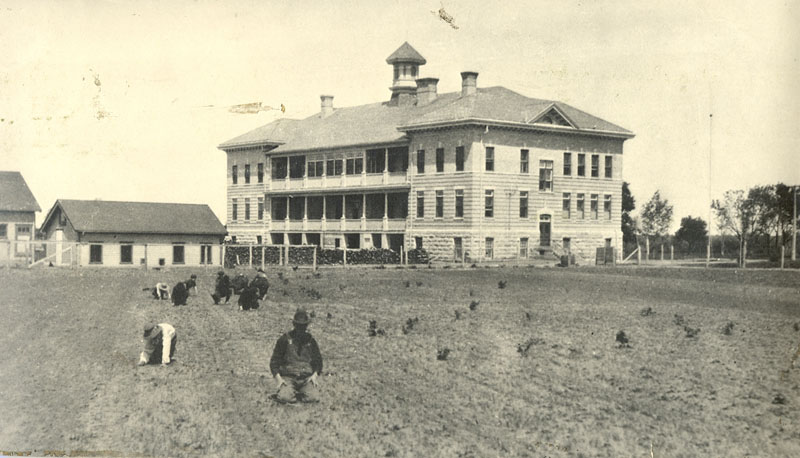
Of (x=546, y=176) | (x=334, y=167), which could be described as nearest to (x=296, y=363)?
(x=546, y=176)

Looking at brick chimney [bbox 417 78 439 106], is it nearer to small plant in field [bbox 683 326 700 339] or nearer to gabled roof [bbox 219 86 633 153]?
gabled roof [bbox 219 86 633 153]

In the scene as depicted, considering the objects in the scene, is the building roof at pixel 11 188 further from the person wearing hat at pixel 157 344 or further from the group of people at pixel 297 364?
the group of people at pixel 297 364

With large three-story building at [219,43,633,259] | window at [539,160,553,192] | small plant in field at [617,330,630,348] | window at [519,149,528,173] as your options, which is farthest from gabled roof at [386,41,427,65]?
window at [539,160,553,192]

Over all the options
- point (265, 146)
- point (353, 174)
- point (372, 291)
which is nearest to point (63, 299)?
point (372, 291)

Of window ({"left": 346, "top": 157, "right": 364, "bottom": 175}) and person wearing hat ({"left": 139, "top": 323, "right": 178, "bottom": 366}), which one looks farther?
window ({"left": 346, "top": 157, "right": 364, "bottom": 175})

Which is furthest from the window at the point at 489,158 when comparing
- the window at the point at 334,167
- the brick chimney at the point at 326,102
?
the window at the point at 334,167

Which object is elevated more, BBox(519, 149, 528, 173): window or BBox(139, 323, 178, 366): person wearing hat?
BBox(519, 149, 528, 173): window

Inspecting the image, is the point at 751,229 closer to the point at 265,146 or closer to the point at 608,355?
the point at 608,355
